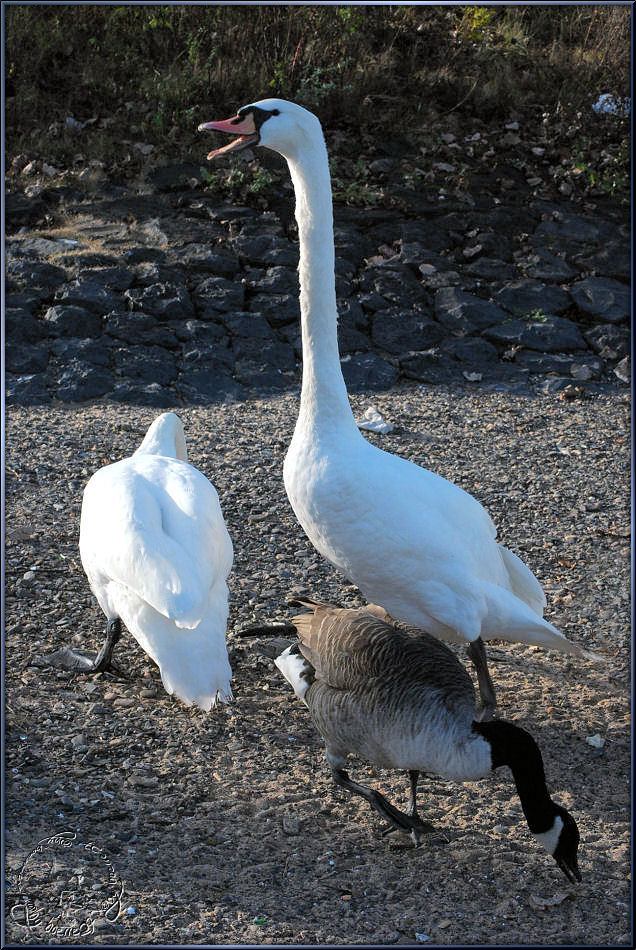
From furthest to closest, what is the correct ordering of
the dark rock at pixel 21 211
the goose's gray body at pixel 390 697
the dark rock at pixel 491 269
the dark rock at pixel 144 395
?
the dark rock at pixel 21 211 < the dark rock at pixel 491 269 < the dark rock at pixel 144 395 < the goose's gray body at pixel 390 697

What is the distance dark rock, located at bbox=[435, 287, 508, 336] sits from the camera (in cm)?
895

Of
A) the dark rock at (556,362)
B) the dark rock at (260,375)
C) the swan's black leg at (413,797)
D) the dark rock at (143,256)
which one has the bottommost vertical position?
the dark rock at (260,375)

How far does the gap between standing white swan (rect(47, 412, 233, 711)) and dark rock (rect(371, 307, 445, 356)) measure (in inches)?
165

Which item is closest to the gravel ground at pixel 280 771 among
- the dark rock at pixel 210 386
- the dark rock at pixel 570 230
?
the dark rock at pixel 210 386

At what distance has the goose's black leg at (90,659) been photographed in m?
4.54

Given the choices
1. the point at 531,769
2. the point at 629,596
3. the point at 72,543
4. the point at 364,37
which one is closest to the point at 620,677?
the point at 629,596

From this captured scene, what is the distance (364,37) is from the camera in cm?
1221

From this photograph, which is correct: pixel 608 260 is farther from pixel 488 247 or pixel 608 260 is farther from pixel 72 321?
pixel 72 321

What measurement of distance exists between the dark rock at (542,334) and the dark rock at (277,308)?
181cm

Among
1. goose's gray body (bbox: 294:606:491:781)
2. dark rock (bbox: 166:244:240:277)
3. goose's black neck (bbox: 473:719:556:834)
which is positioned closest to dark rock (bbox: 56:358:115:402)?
dark rock (bbox: 166:244:240:277)

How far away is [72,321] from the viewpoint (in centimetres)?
835

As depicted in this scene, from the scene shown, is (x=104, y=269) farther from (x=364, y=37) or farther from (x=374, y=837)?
(x=374, y=837)

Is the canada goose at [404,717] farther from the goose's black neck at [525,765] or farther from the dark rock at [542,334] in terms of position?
the dark rock at [542,334]

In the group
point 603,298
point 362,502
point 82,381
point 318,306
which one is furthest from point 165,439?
point 603,298
